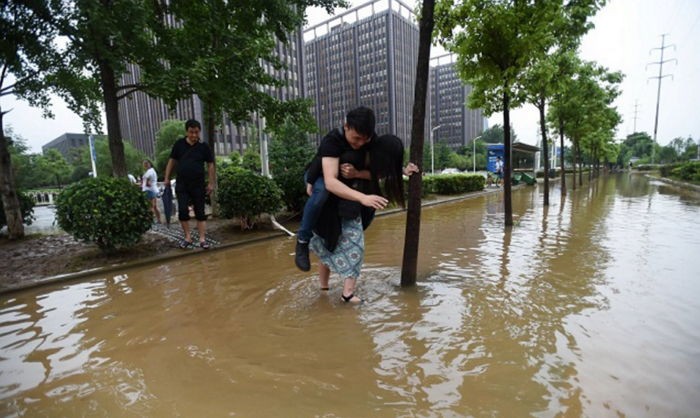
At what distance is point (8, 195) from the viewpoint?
7.60 metres

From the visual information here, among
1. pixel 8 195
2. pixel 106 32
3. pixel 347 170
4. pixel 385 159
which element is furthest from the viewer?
pixel 8 195

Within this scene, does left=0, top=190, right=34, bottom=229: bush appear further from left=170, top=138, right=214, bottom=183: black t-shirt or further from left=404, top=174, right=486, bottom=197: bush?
left=404, top=174, right=486, bottom=197: bush

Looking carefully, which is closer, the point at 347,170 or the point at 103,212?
the point at 347,170

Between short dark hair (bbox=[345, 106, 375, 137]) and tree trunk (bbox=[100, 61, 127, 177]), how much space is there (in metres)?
6.06

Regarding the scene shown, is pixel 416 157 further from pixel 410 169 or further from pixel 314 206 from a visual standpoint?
pixel 314 206

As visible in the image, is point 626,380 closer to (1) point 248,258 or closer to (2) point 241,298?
(2) point 241,298

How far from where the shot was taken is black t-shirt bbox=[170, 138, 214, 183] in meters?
5.99

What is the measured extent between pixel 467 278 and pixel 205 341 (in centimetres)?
320

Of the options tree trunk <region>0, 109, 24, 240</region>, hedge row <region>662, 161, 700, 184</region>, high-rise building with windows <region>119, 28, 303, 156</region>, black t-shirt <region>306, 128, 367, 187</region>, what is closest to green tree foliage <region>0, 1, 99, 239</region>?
tree trunk <region>0, 109, 24, 240</region>

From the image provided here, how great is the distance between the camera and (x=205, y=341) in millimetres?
2975

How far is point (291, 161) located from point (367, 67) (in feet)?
314

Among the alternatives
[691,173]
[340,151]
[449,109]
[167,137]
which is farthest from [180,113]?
[449,109]

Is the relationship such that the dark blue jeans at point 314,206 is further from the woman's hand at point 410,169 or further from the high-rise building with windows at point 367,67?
the high-rise building with windows at point 367,67

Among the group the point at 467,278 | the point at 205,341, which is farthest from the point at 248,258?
the point at 467,278
